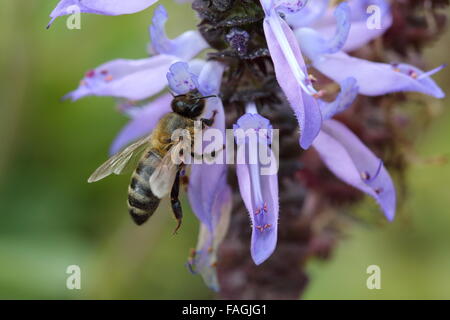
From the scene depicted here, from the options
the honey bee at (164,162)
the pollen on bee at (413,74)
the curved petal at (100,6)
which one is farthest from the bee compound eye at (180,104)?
the pollen on bee at (413,74)

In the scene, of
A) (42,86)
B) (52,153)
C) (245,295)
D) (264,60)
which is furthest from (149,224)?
(264,60)

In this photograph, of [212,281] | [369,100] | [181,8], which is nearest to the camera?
[212,281]

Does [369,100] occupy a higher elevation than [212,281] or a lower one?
higher

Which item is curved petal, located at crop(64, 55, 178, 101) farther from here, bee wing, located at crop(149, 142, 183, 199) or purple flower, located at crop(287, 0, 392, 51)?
purple flower, located at crop(287, 0, 392, 51)

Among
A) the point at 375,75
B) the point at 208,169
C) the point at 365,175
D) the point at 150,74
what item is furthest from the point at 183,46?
the point at 365,175

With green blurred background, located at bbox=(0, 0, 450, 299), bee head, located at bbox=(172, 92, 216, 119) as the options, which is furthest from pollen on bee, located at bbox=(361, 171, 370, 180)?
green blurred background, located at bbox=(0, 0, 450, 299)

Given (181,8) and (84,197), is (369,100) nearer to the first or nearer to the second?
(181,8)
